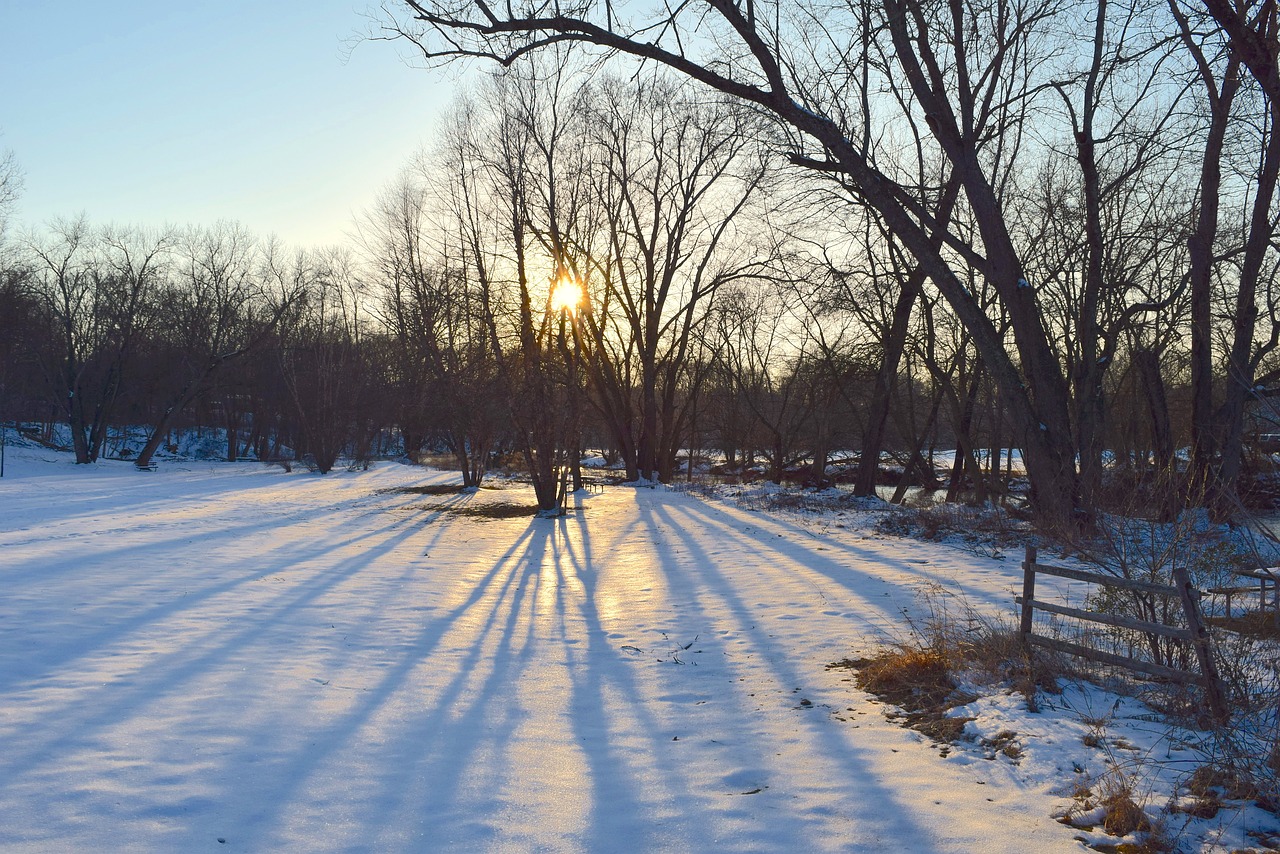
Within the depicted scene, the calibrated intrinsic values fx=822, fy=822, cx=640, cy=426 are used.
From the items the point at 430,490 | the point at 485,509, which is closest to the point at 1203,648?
the point at 485,509

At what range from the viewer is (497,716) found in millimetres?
6531

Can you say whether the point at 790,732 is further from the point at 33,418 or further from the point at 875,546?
the point at 33,418

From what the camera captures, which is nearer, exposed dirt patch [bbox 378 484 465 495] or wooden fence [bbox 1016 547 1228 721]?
wooden fence [bbox 1016 547 1228 721]

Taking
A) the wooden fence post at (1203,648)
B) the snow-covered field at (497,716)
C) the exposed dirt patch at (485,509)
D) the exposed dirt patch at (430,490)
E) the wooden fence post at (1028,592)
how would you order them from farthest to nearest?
the exposed dirt patch at (430,490) → the exposed dirt patch at (485,509) → the wooden fence post at (1028,592) → the wooden fence post at (1203,648) → the snow-covered field at (497,716)

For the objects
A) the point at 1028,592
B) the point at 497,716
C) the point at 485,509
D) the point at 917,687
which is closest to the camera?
the point at 497,716

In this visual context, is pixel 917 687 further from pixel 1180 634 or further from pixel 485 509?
pixel 485 509

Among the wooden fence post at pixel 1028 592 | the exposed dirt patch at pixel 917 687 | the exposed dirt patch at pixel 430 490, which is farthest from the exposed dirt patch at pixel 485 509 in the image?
the wooden fence post at pixel 1028 592

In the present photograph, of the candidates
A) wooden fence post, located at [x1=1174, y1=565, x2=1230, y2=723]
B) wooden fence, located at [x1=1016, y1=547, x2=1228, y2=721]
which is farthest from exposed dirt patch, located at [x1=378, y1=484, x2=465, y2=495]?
wooden fence post, located at [x1=1174, y1=565, x2=1230, y2=723]

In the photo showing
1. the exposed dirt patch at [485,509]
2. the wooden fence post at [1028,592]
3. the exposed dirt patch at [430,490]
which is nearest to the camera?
the wooden fence post at [1028,592]

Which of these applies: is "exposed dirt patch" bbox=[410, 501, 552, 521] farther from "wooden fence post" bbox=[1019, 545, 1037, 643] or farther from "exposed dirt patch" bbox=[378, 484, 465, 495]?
"wooden fence post" bbox=[1019, 545, 1037, 643]

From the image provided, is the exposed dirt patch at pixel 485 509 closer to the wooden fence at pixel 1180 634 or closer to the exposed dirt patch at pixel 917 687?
the exposed dirt patch at pixel 917 687

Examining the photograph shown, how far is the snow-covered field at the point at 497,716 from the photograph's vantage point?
4.48 m

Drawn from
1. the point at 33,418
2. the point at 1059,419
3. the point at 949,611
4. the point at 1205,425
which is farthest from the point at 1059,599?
the point at 33,418

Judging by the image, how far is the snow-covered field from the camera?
14.7 ft
